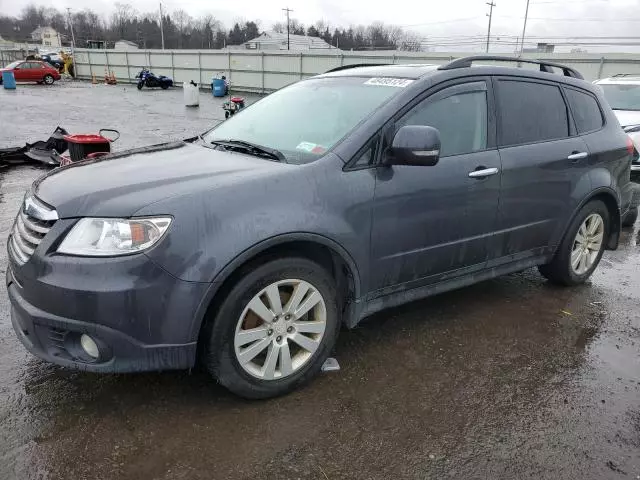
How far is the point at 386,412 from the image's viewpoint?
111 inches

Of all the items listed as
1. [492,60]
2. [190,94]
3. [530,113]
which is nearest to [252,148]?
[492,60]

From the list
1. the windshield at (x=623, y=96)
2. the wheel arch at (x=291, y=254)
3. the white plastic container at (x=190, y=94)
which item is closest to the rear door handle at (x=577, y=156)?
the wheel arch at (x=291, y=254)

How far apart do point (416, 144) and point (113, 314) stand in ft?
5.85

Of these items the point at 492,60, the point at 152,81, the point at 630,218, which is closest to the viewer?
the point at 492,60

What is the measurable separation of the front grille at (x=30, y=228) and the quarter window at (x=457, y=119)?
6.72ft

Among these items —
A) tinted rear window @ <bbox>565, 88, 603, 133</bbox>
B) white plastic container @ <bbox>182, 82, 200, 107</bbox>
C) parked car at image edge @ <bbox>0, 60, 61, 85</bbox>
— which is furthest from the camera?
parked car at image edge @ <bbox>0, 60, 61, 85</bbox>

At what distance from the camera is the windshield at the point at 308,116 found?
313cm

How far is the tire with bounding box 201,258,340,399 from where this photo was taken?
2586mm

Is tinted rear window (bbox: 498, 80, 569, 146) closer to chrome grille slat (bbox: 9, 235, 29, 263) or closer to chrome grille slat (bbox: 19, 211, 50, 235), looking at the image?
chrome grille slat (bbox: 19, 211, 50, 235)

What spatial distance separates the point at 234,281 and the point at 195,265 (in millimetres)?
242

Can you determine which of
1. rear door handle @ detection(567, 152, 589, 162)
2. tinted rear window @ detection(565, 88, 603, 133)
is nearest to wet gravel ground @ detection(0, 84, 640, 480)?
rear door handle @ detection(567, 152, 589, 162)

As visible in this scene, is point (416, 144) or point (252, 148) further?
point (252, 148)

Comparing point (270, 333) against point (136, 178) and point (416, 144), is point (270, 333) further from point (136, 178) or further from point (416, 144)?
point (416, 144)

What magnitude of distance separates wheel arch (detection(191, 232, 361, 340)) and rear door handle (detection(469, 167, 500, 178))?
42.8 inches
